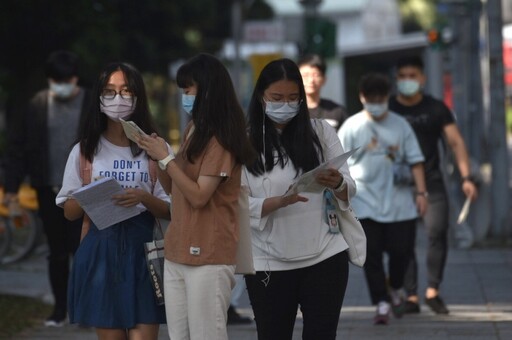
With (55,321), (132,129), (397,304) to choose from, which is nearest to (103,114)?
(132,129)

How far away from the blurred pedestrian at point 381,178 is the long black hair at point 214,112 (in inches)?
145

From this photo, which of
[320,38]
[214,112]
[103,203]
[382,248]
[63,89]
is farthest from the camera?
[320,38]

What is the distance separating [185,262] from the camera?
17.1 ft

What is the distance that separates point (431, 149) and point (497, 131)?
6144 mm

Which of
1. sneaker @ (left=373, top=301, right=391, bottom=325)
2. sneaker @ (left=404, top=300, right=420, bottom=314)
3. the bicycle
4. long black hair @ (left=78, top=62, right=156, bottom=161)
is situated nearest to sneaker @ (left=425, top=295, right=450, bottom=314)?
sneaker @ (left=404, top=300, right=420, bottom=314)

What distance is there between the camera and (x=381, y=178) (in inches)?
353

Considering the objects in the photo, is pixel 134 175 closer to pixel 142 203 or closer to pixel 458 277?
pixel 142 203

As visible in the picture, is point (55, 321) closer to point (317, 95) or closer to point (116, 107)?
point (317, 95)

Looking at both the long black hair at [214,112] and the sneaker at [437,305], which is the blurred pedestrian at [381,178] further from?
the long black hair at [214,112]

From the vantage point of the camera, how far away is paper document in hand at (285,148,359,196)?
17.6 feet

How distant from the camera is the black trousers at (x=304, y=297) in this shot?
5.67m

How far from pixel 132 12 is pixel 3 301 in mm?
19481

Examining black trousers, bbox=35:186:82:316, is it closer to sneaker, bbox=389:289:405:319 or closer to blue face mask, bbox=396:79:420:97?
sneaker, bbox=389:289:405:319

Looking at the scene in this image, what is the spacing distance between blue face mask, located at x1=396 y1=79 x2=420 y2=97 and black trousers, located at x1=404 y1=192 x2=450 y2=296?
0.73m
